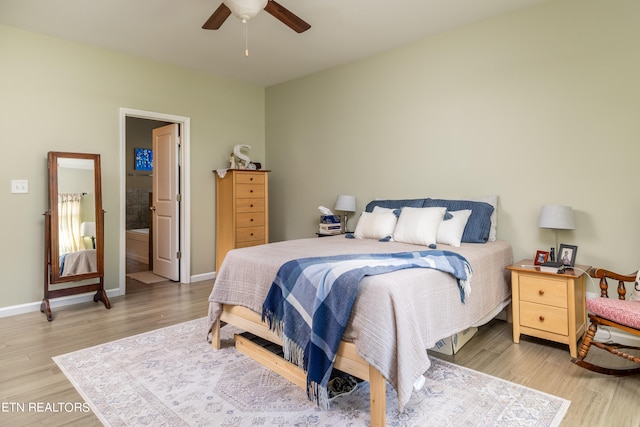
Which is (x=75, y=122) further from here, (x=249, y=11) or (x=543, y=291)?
(x=543, y=291)

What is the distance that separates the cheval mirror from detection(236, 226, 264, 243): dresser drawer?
152 cm

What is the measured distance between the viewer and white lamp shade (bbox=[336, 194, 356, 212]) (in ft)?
14.2

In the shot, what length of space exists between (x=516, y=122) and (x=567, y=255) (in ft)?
3.93

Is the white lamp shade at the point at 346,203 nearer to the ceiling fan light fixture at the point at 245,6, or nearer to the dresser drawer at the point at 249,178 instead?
the dresser drawer at the point at 249,178

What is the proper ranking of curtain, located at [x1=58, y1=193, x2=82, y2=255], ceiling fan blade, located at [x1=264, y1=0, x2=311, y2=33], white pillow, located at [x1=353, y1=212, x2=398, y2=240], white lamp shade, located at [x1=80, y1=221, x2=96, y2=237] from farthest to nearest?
white lamp shade, located at [x1=80, y1=221, x2=96, y2=237]
curtain, located at [x1=58, y1=193, x2=82, y2=255]
white pillow, located at [x1=353, y1=212, x2=398, y2=240]
ceiling fan blade, located at [x1=264, y1=0, x2=311, y2=33]

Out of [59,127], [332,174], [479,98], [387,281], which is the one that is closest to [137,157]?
[59,127]

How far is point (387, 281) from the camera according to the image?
1.80 metres

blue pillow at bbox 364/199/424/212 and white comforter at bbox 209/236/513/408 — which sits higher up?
blue pillow at bbox 364/199/424/212

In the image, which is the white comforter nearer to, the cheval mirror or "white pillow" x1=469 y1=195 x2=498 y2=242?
"white pillow" x1=469 y1=195 x2=498 y2=242

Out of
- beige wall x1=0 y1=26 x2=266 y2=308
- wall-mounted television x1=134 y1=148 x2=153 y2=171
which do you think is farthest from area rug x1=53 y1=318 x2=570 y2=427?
wall-mounted television x1=134 y1=148 x2=153 y2=171

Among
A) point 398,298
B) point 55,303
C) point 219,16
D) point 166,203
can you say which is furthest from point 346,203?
point 55,303

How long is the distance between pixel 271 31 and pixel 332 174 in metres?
1.81

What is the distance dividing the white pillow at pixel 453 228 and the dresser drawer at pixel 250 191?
8.47 feet

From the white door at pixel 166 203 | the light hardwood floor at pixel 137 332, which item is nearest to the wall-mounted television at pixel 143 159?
the white door at pixel 166 203
